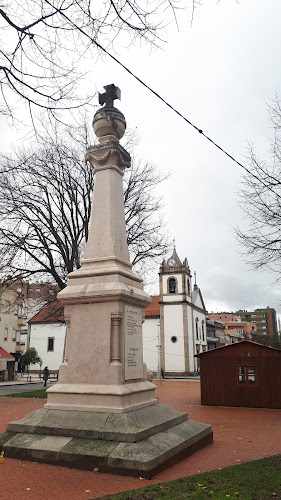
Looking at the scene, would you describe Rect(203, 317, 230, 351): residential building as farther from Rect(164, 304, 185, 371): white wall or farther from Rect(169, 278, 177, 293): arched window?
Rect(169, 278, 177, 293): arched window

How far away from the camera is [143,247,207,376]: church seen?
147 ft

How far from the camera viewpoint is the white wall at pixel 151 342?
152ft

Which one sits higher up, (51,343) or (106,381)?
(51,343)

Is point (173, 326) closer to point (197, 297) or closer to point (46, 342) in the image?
point (197, 297)

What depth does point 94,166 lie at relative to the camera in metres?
8.43

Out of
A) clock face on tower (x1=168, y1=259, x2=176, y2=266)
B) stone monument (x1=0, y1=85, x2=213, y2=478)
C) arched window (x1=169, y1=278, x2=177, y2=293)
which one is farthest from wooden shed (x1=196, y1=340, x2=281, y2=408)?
clock face on tower (x1=168, y1=259, x2=176, y2=266)

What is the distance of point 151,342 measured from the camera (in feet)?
155

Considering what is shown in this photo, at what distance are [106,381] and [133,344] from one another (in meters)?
0.93

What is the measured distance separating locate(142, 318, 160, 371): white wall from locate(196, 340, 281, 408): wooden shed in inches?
1142

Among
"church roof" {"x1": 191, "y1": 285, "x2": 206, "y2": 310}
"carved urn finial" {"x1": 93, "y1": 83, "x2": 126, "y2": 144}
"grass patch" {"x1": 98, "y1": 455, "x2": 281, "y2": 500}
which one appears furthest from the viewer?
"church roof" {"x1": 191, "y1": 285, "x2": 206, "y2": 310}

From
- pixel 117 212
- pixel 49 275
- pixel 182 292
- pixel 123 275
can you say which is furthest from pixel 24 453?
pixel 182 292

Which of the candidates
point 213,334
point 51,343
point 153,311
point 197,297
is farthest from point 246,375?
point 213,334

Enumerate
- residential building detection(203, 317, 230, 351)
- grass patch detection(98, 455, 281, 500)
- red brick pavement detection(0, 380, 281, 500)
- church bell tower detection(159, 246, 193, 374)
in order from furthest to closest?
1. residential building detection(203, 317, 230, 351)
2. church bell tower detection(159, 246, 193, 374)
3. red brick pavement detection(0, 380, 281, 500)
4. grass patch detection(98, 455, 281, 500)

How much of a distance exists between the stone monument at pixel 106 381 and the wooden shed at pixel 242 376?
32.7ft
